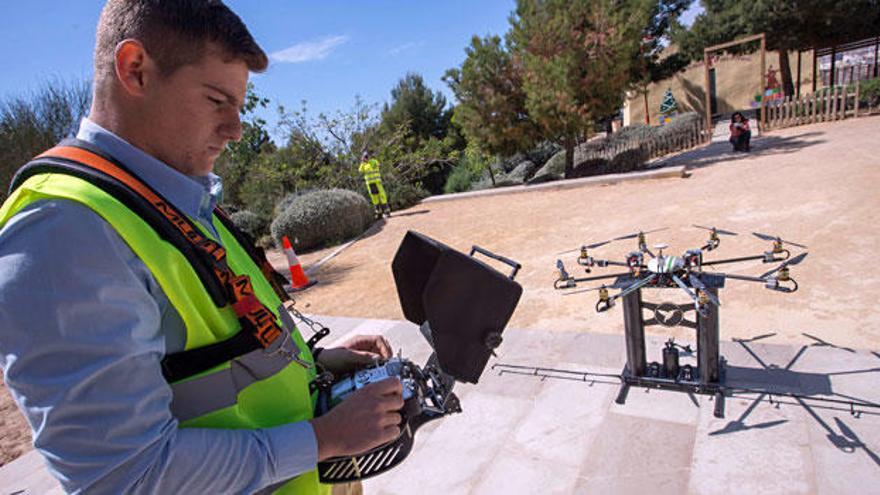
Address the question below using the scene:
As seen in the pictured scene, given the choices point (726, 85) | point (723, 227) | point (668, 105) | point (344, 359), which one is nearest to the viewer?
point (344, 359)

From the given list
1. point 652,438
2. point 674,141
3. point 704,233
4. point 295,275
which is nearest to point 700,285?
point 652,438

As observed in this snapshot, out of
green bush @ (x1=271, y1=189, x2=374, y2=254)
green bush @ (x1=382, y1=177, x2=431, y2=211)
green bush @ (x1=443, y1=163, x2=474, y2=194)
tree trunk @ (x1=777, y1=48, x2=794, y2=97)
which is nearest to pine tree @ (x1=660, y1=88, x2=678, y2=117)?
tree trunk @ (x1=777, y1=48, x2=794, y2=97)

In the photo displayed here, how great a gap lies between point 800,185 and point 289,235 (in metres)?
10.0

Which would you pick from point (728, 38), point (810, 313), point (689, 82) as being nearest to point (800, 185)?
point (810, 313)

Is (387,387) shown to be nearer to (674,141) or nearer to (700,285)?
(700,285)

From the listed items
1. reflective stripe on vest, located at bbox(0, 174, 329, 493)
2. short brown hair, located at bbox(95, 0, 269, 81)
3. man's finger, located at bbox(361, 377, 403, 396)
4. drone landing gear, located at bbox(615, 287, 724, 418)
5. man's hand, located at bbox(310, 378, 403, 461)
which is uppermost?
short brown hair, located at bbox(95, 0, 269, 81)

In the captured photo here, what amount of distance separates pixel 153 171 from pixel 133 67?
21 centimetres

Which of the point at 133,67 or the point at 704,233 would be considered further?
the point at 704,233

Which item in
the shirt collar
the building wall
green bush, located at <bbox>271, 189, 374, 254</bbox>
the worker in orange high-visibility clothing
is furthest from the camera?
the building wall

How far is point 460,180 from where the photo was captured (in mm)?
19219

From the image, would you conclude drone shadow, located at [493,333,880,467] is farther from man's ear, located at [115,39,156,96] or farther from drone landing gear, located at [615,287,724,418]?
man's ear, located at [115,39,156,96]

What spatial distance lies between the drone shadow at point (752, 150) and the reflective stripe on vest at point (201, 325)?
12792 mm

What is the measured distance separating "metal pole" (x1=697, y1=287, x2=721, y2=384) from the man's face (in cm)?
266

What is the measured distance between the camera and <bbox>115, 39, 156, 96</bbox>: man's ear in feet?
3.04
